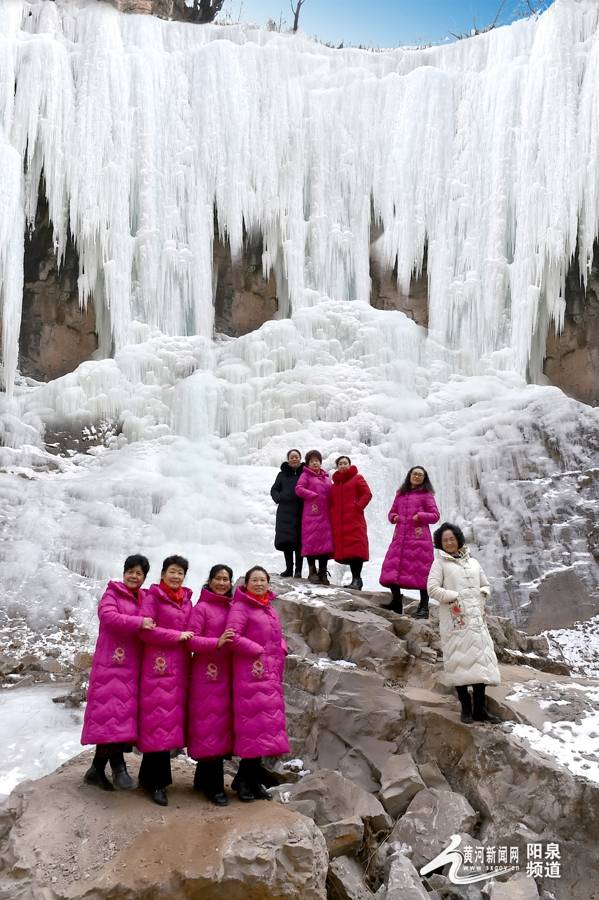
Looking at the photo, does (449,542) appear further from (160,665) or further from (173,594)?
(160,665)

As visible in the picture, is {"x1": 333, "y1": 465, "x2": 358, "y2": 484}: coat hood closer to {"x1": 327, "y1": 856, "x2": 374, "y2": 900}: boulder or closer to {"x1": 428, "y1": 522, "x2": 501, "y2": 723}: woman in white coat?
{"x1": 428, "y1": 522, "x2": 501, "y2": 723}: woman in white coat

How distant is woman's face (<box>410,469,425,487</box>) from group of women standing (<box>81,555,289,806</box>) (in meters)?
2.22

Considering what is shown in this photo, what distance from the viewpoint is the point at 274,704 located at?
3.95 meters

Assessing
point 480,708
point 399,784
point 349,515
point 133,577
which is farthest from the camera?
point 349,515

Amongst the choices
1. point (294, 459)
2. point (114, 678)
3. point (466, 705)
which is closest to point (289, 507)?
point (294, 459)

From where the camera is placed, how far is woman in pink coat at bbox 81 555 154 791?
3.76 meters

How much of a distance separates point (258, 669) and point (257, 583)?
0.44 m

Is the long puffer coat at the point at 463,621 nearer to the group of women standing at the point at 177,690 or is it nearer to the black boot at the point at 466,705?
the black boot at the point at 466,705

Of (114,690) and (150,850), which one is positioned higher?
(114,690)

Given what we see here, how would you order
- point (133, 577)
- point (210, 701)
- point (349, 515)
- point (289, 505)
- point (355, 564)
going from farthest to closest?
1. point (289, 505)
2. point (355, 564)
3. point (349, 515)
4. point (133, 577)
5. point (210, 701)

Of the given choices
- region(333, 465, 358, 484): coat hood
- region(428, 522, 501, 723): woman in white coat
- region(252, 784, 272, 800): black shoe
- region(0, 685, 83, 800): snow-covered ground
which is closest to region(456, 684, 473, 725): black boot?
region(428, 522, 501, 723): woman in white coat

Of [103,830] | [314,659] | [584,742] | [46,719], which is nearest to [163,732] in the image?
[103,830]

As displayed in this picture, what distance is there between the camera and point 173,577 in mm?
4070

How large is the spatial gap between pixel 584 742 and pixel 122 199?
1118 cm
